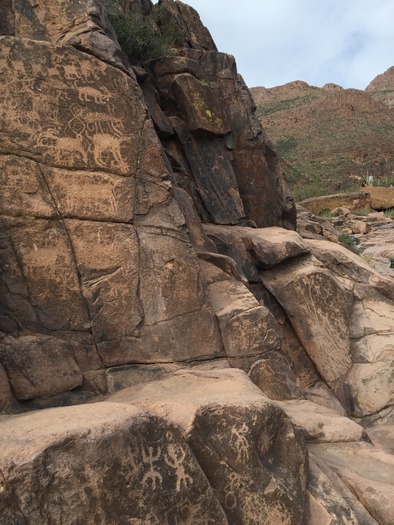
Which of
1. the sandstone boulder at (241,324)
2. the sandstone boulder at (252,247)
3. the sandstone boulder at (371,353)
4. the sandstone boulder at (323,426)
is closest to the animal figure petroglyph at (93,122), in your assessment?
the sandstone boulder at (241,324)

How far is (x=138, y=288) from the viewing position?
5398 millimetres

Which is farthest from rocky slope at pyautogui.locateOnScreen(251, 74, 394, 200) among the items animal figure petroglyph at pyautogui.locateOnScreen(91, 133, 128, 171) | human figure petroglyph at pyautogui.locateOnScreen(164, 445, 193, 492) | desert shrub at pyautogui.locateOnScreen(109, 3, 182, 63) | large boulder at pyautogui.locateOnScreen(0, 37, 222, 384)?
human figure petroglyph at pyautogui.locateOnScreen(164, 445, 193, 492)

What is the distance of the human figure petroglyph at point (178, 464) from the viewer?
3.13m

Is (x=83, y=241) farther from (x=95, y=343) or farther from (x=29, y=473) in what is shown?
(x=29, y=473)

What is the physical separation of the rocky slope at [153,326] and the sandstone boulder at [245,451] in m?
0.01

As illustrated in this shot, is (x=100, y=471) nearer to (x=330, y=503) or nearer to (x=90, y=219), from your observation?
(x=330, y=503)

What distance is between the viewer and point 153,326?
538 cm

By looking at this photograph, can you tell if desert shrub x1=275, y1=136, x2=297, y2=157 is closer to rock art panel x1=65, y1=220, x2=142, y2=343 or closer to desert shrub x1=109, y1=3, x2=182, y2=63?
desert shrub x1=109, y1=3, x2=182, y2=63

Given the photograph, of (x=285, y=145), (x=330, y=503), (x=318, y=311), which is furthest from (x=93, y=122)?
(x=285, y=145)

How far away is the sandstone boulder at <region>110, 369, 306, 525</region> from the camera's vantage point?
3430 millimetres

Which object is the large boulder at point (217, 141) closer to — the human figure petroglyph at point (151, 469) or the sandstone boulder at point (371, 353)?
the sandstone boulder at point (371, 353)

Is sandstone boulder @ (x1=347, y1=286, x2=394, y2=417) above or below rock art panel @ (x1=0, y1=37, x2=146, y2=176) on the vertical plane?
below

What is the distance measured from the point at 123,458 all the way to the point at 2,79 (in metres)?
3.87

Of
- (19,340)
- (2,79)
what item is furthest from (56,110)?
(19,340)
